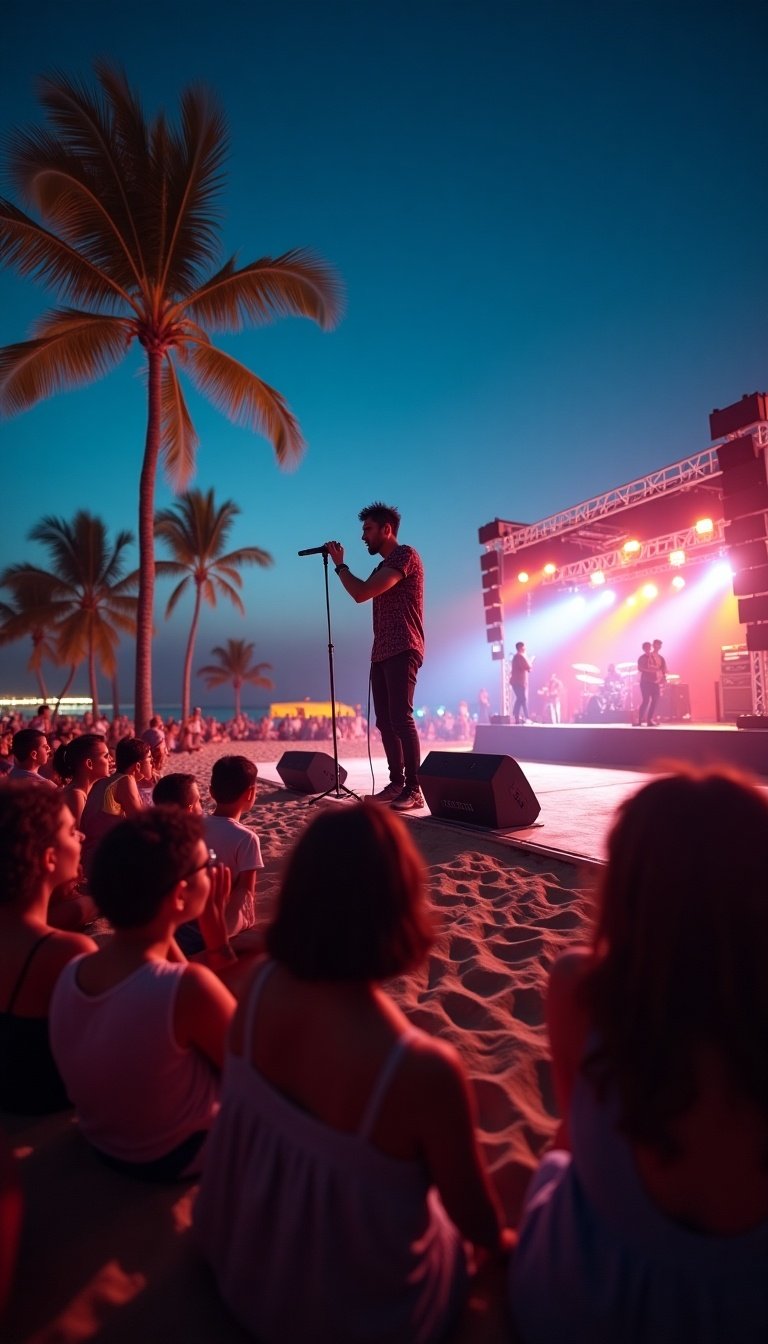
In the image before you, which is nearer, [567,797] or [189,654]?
[567,797]

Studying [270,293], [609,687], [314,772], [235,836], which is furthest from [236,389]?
[609,687]

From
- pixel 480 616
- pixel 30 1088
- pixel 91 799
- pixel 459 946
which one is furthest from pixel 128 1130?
pixel 480 616

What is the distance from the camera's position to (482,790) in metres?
4.30

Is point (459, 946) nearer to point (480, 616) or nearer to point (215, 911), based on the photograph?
point (215, 911)

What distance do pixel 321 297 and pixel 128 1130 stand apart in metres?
10.5

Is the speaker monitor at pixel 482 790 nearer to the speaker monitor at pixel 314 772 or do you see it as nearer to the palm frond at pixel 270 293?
the speaker monitor at pixel 314 772

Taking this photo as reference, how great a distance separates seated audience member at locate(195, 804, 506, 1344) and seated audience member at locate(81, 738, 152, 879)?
2.58 metres

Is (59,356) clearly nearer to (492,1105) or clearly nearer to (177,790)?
(177,790)

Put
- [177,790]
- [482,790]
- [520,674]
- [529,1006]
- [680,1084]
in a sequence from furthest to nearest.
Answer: [520,674] → [482,790] → [177,790] → [529,1006] → [680,1084]

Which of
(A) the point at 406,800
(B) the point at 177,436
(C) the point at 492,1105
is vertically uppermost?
(B) the point at 177,436

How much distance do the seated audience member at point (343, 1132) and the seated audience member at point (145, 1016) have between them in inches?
10.5

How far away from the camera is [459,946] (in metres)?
2.73

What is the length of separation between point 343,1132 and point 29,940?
1.04 m

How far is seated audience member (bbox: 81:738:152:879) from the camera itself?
343 cm
